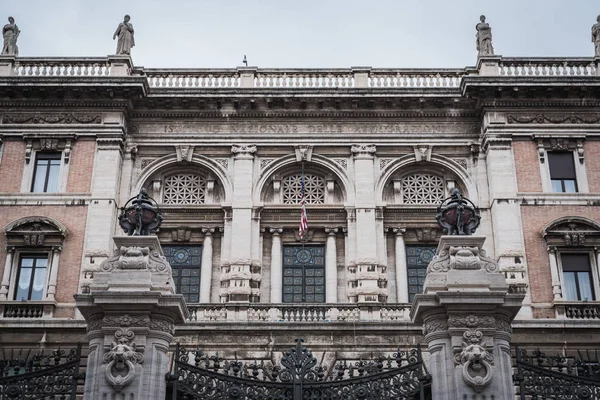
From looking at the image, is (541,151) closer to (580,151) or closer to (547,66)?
(580,151)

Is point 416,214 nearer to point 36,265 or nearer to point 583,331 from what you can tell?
point 583,331

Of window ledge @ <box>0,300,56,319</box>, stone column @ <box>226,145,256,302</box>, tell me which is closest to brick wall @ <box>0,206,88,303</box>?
window ledge @ <box>0,300,56,319</box>

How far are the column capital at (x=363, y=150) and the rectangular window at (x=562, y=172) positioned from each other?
597 centimetres

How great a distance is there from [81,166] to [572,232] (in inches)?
639

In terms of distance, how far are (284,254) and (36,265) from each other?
798 cm

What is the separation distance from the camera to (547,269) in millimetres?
26906

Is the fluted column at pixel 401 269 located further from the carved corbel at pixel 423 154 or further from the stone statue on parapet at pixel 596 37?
the stone statue on parapet at pixel 596 37

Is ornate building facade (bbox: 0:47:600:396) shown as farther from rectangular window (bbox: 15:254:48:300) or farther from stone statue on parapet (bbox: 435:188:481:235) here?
stone statue on parapet (bbox: 435:188:481:235)

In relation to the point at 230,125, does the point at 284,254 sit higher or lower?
lower

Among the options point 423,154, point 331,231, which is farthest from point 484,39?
point 331,231

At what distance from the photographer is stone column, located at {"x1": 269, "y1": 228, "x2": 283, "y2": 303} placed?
89.8 ft

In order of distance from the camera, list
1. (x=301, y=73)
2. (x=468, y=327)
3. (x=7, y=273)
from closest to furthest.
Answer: (x=468, y=327) < (x=7, y=273) < (x=301, y=73)

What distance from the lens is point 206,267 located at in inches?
1097

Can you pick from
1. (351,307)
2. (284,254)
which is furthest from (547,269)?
(284,254)
